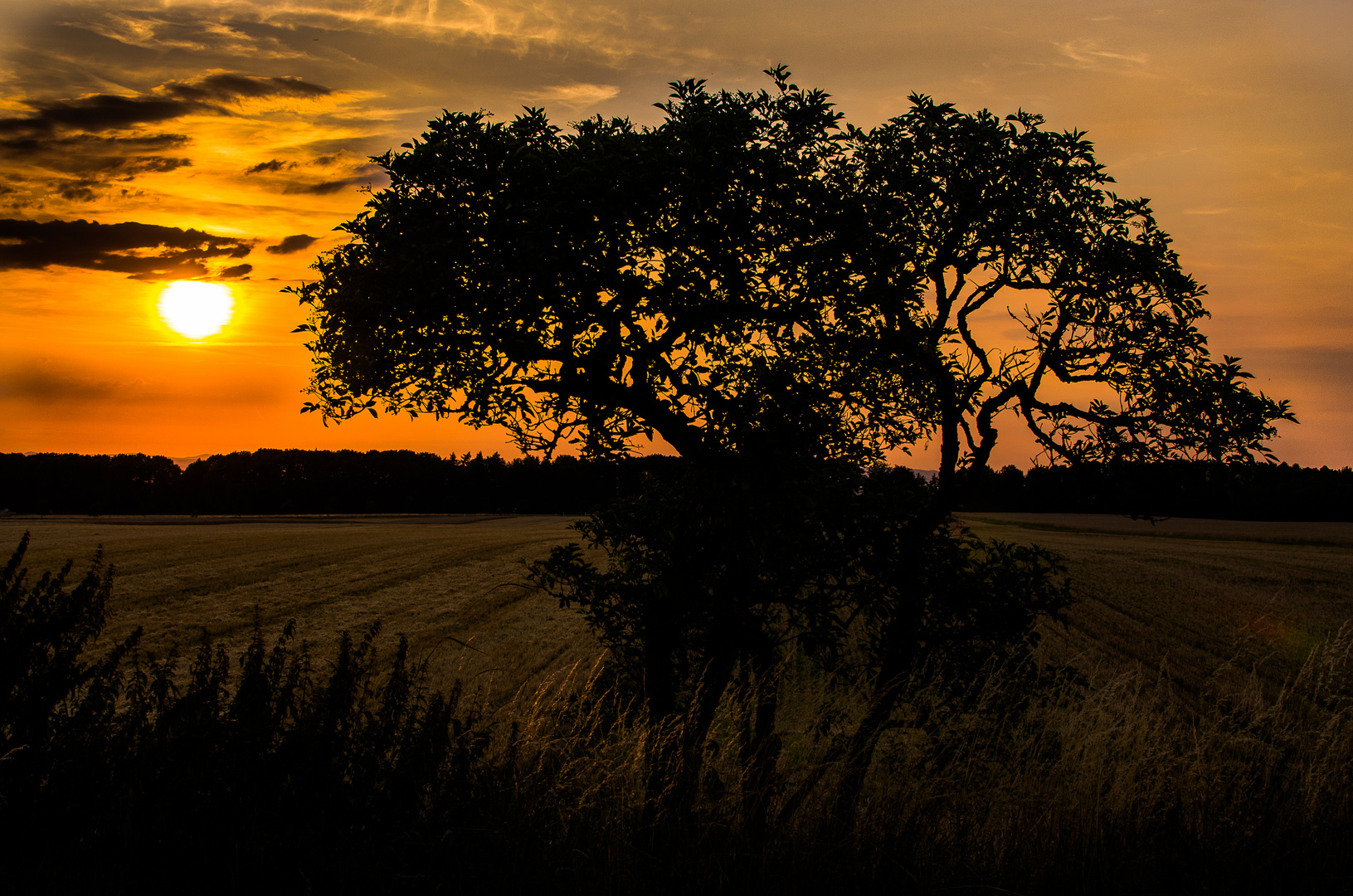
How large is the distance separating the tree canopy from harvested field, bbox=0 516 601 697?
380 centimetres

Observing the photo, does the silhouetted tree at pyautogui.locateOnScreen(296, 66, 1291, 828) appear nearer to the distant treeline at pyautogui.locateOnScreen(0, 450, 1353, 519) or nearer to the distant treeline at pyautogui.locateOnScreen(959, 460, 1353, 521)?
the distant treeline at pyautogui.locateOnScreen(959, 460, 1353, 521)

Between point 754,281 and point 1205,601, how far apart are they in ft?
105

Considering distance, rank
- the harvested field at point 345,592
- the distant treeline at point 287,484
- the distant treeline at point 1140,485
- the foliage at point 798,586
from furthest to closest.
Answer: the distant treeline at point 287,484, the harvested field at point 345,592, the foliage at point 798,586, the distant treeline at point 1140,485

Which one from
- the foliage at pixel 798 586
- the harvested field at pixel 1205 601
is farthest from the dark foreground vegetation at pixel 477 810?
the harvested field at pixel 1205 601

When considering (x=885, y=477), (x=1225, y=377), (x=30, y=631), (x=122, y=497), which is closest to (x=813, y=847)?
(x=885, y=477)

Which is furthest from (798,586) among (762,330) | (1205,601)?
(1205,601)

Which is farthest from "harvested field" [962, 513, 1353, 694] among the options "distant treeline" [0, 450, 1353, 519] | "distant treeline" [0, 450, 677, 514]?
"distant treeline" [0, 450, 677, 514]

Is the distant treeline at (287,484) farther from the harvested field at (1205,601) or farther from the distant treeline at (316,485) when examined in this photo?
the harvested field at (1205,601)

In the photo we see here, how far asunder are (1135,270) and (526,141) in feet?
23.6

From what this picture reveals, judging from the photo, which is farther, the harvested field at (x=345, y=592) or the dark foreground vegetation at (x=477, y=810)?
the harvested field at (x=345, y=592)

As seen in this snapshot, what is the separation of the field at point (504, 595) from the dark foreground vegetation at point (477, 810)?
2.22 meters

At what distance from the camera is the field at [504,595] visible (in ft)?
76.1

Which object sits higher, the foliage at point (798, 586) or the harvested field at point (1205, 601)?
the foliage at point (798, 586)

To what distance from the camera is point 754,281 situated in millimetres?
9961
